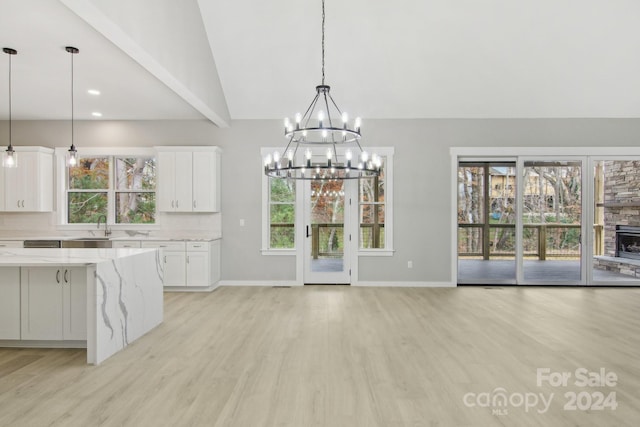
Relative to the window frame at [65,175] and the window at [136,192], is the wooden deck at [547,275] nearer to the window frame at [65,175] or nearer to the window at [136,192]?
the window at [136,192]

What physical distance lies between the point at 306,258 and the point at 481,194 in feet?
17.2

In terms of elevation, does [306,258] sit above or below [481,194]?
below

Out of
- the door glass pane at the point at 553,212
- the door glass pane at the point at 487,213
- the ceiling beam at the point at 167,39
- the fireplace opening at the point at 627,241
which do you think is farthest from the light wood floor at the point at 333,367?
the door glass pane at the point at 487,213

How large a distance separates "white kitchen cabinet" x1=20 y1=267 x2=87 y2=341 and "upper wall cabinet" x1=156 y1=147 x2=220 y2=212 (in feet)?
9.24

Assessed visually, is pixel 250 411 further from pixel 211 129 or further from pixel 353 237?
pixel 211 129

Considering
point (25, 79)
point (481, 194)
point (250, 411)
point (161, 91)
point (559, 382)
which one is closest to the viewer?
point (250, 411)

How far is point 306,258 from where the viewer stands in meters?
6.57

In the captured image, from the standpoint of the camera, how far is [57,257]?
3557 mm

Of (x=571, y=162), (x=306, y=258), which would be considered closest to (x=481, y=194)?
(x=571, y=162)

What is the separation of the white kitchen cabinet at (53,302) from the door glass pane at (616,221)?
7543mm

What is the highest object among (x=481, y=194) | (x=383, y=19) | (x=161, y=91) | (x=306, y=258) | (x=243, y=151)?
(x=383, y=19)

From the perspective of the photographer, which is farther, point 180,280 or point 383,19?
point 180,280

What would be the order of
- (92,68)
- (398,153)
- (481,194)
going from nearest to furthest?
(92,68)
(398,153)
(481,194)

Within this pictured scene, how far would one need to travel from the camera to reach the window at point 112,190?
6.65m
